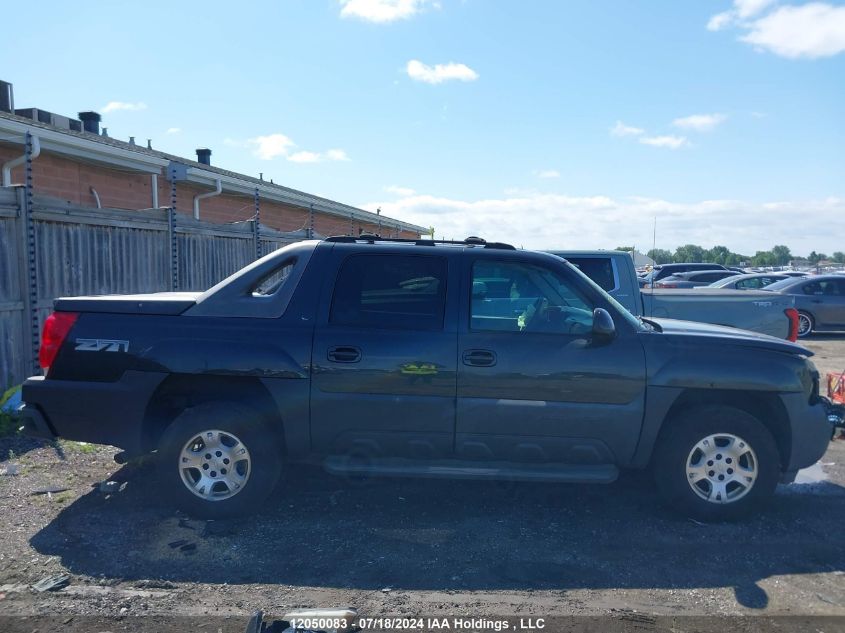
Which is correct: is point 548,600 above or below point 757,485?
below

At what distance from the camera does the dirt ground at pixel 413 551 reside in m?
3.98

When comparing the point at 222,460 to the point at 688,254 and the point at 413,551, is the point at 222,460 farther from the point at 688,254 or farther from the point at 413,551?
the point at 688,254

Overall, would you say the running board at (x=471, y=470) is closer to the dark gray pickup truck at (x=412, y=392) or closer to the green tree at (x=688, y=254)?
the dark gray pickup truck at (x=412, y=392)

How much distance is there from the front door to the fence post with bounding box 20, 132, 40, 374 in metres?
5.01

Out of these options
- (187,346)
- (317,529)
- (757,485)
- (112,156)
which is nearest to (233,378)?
(187,346)

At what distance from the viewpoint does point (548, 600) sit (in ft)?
13.1

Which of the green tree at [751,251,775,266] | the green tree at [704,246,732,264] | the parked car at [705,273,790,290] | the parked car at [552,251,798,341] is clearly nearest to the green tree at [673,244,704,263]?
the green tree at [704,246,732,264]

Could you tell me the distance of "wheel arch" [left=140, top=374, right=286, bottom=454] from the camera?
16.7 feet

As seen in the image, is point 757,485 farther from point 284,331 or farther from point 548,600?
point 284,331

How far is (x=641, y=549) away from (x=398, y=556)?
1582mm

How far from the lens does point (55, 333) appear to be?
5.07 meters

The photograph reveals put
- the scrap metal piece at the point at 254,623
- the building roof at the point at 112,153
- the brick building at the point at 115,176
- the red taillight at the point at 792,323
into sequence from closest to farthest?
the scrap metal piece at the point at 254,623 < the red taillight at the point at 792,323 < the building roof at the point at 112,153 < the brick building at the point at 115,176

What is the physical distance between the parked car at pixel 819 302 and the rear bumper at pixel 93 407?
55.5 feet

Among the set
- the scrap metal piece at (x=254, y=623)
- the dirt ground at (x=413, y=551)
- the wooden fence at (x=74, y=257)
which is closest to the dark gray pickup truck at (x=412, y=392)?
the dirt ground at (x=413, y=551)
